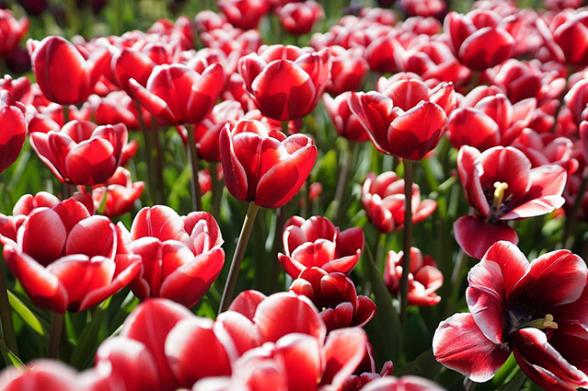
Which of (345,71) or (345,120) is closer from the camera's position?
(345,120)

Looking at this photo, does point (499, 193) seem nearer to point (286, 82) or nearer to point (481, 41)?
point (286, 82)

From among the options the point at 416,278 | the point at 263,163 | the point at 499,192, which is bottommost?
the point at 416,278

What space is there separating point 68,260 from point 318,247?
354 mm

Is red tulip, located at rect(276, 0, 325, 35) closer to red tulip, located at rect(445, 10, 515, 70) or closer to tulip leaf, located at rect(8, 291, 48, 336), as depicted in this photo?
red tulip, located at rect(445, 10, 515, 70)

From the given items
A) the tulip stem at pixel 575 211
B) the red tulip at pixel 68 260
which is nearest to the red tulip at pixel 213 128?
the red tulip at pixel 68 260

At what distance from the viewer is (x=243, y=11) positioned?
2.32 metres

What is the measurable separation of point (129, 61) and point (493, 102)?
0.65 meters

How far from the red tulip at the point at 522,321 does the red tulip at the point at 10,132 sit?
59cm

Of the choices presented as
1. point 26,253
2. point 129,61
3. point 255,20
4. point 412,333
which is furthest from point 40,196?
point 255,20

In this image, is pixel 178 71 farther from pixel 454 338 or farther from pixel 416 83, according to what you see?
pixel 454 338

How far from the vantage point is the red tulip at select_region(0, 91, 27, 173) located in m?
0.87

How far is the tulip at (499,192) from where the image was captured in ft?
3.10

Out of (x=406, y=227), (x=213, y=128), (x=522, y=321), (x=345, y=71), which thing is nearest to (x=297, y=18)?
(x=345, y=71)

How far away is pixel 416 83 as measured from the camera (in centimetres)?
102
